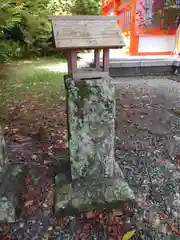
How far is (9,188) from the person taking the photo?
1838mm

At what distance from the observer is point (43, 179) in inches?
82.5

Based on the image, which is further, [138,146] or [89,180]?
[138,146]

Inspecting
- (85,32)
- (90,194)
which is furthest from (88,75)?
(90,194)

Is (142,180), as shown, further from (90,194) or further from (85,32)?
(85,32)

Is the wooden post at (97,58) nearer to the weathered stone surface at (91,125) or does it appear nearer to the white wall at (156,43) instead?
the weathered stone surface at (91,125)

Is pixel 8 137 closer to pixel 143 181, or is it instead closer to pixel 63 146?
pixel 63 146

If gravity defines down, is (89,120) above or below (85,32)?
below

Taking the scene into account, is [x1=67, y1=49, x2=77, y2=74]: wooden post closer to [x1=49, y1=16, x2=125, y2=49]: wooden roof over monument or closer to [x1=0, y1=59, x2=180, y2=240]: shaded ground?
[x1=49, y1=16, x2=125, y2=49]: wooden roof over monument

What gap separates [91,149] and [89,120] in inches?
10.3

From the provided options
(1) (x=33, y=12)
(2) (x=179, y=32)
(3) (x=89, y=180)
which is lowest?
(3) (x=89, y=180)

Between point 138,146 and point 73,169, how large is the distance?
1104 mm

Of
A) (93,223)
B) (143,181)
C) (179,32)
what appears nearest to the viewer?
(93,223)

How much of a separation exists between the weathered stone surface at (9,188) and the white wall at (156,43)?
6.52 meters

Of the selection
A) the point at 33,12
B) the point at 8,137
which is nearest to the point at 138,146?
the point at 8,137
